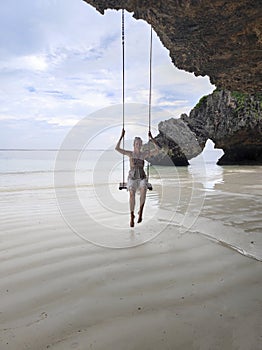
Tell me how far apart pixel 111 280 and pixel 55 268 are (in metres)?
0.77

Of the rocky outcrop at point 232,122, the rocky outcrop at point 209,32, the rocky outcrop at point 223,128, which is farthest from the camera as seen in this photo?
the rocky outcrop at point 223,128

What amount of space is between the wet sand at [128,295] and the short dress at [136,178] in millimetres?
1277

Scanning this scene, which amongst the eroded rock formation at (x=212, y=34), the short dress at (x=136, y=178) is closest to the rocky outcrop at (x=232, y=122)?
the eroded rock formation at (x=212, y=34)

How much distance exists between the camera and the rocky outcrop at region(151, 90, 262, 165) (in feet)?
64.0

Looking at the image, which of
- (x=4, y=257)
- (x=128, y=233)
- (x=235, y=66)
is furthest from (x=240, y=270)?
(x=235, y=66)

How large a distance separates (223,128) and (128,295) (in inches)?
777

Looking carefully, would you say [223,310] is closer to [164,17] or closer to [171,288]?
[171,288]

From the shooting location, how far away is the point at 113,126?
6.66 meters

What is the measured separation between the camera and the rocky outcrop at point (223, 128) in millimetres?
19500

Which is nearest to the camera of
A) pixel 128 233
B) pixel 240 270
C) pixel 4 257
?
pixel 240 270

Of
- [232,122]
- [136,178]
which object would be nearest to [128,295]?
[136,178]

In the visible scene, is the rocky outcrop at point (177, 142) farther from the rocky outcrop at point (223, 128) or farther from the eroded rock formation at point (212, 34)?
the eroded rock formation at point (212, 34)

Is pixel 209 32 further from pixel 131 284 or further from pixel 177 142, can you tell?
pixel 177 142

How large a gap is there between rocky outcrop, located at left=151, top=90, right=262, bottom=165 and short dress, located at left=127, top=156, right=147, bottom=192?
15036 mm
